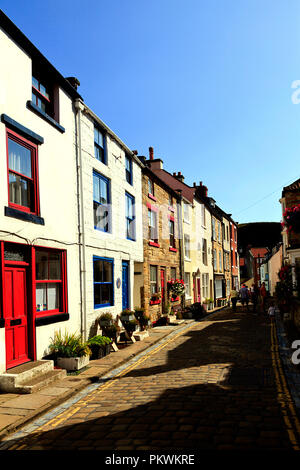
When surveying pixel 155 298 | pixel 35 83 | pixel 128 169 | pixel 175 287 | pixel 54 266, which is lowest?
pixel 155 298

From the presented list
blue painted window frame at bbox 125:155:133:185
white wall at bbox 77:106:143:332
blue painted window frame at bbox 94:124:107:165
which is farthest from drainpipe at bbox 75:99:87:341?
blue painted window frame at bbox 125:155:133:185

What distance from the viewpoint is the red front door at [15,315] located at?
8273 mm

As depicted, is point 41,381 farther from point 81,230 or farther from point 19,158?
point 19,158

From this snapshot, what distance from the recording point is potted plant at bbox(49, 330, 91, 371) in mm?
9602

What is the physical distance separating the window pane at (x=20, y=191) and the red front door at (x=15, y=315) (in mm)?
1555

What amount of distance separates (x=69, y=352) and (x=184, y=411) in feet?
14.1

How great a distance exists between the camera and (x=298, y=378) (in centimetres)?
840

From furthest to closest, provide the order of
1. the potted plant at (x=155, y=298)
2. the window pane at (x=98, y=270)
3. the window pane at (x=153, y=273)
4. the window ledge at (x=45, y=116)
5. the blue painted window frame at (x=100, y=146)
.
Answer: the window pane at (x=153, y=273), the potted plant at (x=155, y=298), the blue painted window frame at (x=100, y=146), the window pane at (x=98, y=270), the window ledge at (x=45, y=116)

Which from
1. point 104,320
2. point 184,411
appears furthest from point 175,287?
point 184,411

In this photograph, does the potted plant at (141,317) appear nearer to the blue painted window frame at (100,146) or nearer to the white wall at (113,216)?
the white wall at (113,216)

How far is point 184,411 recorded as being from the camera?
6328 millimetres

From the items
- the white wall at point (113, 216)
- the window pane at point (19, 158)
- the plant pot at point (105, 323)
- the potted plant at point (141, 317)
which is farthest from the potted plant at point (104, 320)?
the window pane at point (19, 158)
